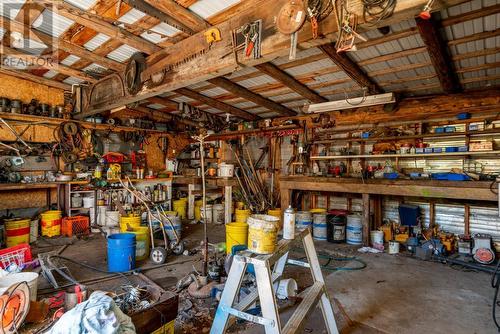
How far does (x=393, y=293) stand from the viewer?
2998mm

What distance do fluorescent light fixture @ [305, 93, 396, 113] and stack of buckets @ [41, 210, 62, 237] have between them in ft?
17.3

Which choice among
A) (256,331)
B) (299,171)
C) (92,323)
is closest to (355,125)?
(299,171)

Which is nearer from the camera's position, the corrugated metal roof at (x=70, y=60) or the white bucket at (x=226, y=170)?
the corrugated metal roof at (x=70, y=60)

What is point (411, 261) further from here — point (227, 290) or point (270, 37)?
point (270, 37)

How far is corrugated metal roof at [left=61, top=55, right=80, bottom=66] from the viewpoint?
156 inches

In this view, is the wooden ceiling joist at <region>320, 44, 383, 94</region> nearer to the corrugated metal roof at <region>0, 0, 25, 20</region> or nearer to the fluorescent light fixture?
the fluorescent light fixture

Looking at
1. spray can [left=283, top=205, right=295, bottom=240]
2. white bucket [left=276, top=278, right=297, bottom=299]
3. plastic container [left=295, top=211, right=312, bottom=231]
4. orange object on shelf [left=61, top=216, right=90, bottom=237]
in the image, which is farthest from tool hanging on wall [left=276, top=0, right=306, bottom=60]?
orange object on shelf [left=61, top=216, right=90, bottom=237]

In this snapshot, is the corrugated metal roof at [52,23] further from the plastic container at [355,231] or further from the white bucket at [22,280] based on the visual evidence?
the plastic container at [355,231]

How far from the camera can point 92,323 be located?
134 centimetres

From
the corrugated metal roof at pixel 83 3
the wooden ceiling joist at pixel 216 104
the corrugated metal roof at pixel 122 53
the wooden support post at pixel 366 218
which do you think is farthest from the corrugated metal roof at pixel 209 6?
the wooden support post at pixel 366 218

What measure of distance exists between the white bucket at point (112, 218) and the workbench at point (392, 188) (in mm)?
3421

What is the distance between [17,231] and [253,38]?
16.1ft

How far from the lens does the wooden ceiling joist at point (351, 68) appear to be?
121 inches

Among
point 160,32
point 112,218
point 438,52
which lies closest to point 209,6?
point 160,32
